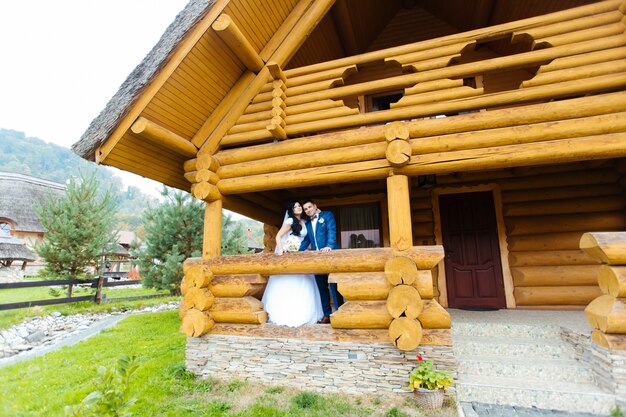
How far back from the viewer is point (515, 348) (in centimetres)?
404

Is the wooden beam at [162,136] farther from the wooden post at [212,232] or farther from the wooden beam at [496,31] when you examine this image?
the wooden beam at [496,31]

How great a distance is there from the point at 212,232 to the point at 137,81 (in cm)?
237

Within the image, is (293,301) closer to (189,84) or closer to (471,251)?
(189,84)

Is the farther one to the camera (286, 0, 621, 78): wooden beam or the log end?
(286, 0, 621, 78): wooden beam

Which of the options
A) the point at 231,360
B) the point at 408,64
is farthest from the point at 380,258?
the point at 408,64

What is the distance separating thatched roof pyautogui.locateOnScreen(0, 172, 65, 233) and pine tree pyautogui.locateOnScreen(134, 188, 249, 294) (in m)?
12.6

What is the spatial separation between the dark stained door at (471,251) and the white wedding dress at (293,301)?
3490 millimetres

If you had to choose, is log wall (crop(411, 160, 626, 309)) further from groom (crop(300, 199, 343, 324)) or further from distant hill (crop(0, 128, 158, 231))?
distant hill (crop(0, 128, 158, 231))

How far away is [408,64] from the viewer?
455 cm

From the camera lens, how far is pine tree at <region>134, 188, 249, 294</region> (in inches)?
452

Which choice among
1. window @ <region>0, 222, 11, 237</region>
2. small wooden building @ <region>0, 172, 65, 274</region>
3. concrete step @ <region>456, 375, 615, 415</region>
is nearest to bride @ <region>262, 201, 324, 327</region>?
concrete step @ <region>456, 375, 615, 415</region>

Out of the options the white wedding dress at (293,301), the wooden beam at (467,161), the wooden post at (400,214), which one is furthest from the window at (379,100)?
the white wedding dress at (293,301)

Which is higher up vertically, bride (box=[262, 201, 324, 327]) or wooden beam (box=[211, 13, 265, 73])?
wooden beam (box=[211, 13, 265, 73])

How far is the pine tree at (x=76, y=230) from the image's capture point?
1162cm
